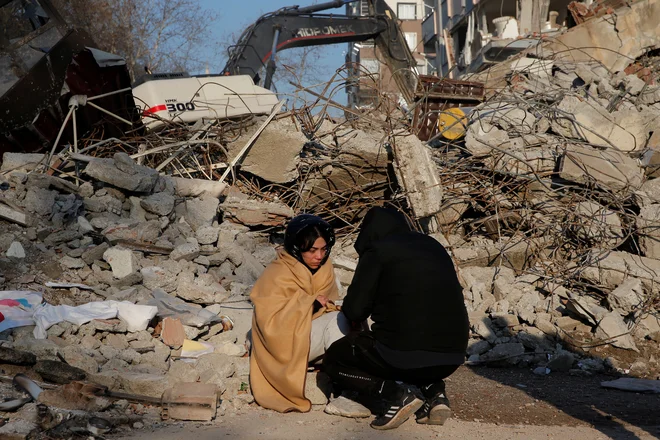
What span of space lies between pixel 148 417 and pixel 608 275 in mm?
4974

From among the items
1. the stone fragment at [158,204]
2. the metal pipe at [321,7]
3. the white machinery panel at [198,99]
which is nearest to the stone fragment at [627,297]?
the stone fragment at [158,204]

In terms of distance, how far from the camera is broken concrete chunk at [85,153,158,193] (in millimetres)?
7133

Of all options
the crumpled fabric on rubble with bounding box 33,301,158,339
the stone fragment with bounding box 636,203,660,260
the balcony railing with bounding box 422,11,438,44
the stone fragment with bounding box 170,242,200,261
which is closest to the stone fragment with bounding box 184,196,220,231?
the stone fragment with bounding box 170,242,200,261

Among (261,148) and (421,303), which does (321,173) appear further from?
(421,303)

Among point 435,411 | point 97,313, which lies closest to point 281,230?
point 97,313

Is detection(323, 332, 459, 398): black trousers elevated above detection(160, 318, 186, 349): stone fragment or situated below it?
above

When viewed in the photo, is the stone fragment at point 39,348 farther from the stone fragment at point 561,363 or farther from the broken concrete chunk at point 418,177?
the broken concrete chunk at point 418,177

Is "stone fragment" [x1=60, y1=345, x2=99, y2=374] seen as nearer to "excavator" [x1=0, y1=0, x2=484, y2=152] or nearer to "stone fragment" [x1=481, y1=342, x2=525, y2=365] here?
"stone fragment" [x1=481, y1=342, x2=525, y2=365]

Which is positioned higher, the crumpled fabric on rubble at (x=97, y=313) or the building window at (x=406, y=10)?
the crumpled fabric on rubble at (x=97, y=313)

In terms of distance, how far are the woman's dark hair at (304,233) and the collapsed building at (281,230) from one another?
2.71ft

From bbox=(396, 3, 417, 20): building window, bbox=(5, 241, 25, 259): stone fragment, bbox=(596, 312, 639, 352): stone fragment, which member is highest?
bbox=(5, 241, 25, 259): stone fragment

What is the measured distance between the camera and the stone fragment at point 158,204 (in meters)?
7.13

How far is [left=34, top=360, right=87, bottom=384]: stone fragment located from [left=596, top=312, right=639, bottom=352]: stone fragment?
4408 mm

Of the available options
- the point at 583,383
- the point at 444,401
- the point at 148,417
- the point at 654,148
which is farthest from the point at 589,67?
the point at 148,417
